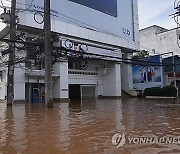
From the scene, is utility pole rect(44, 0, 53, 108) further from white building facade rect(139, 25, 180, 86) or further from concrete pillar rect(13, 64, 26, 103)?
white building facade rect(139, 25, 180, 86)

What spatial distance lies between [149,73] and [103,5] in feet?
33.1

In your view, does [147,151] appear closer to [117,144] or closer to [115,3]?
[117,144]

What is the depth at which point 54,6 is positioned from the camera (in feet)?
79.6

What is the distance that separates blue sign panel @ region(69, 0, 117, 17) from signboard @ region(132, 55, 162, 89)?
24.6 feet

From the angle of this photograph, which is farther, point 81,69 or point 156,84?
point 156,84

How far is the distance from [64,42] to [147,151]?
762 inches

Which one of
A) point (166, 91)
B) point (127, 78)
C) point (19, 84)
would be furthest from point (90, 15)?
point (166, 91)

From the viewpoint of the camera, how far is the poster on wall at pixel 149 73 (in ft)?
102

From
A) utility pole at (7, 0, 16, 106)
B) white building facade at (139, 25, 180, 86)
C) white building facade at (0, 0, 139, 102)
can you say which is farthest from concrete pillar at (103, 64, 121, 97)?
utility pole at (7, 0, 16, 106)

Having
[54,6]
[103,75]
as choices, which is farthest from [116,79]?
[54,6]

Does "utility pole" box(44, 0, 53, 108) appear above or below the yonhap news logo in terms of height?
above

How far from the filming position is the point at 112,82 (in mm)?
30344

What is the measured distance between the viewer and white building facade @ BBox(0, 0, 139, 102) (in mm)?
22062

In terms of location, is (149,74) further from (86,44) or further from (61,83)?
(61,83)
